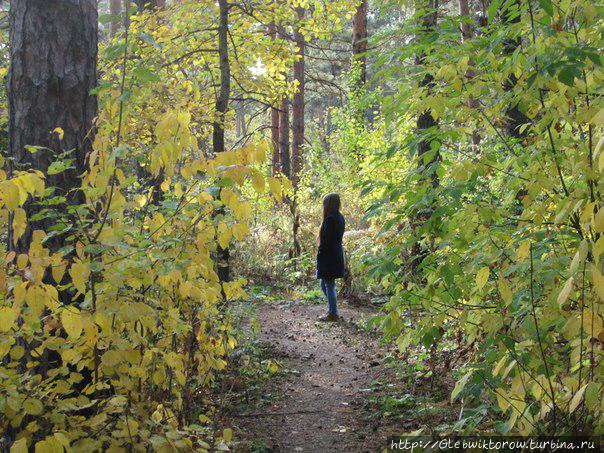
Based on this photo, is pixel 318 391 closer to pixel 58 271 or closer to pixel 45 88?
pixel 58 271

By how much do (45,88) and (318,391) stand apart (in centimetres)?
372

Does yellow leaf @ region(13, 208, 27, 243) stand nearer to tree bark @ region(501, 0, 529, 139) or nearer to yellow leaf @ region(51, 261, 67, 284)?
yellow leaf @ region(51, 261, 67, 284)

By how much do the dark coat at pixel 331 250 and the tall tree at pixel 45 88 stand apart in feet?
16.7

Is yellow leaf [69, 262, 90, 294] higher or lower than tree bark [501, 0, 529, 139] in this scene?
lower

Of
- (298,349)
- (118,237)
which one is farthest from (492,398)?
(298,349)

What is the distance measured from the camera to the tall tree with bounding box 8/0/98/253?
3219 mm

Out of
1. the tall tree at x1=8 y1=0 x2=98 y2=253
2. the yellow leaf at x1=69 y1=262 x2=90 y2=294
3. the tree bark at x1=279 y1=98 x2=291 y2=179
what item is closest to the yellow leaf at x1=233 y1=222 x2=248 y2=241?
the yellow leaf at x1=69 y1=262 x2=90 y2=294

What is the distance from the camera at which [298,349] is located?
6.88 meters

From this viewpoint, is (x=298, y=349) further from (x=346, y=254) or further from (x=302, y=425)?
(x=346, y=254)

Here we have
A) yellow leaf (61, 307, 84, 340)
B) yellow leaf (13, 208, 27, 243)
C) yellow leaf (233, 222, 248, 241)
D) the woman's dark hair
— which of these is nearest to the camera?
yellow leaf (61, 307, 84, 340)

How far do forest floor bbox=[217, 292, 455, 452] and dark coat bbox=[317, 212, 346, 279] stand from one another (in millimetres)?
1026

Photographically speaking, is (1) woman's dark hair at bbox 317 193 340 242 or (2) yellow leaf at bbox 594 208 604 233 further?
(1) woman's dark hair at bbox 317 193 340 242

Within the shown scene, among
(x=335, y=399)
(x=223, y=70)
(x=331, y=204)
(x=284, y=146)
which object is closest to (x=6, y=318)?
(x=335, y=399)

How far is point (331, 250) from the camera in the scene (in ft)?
26.4
